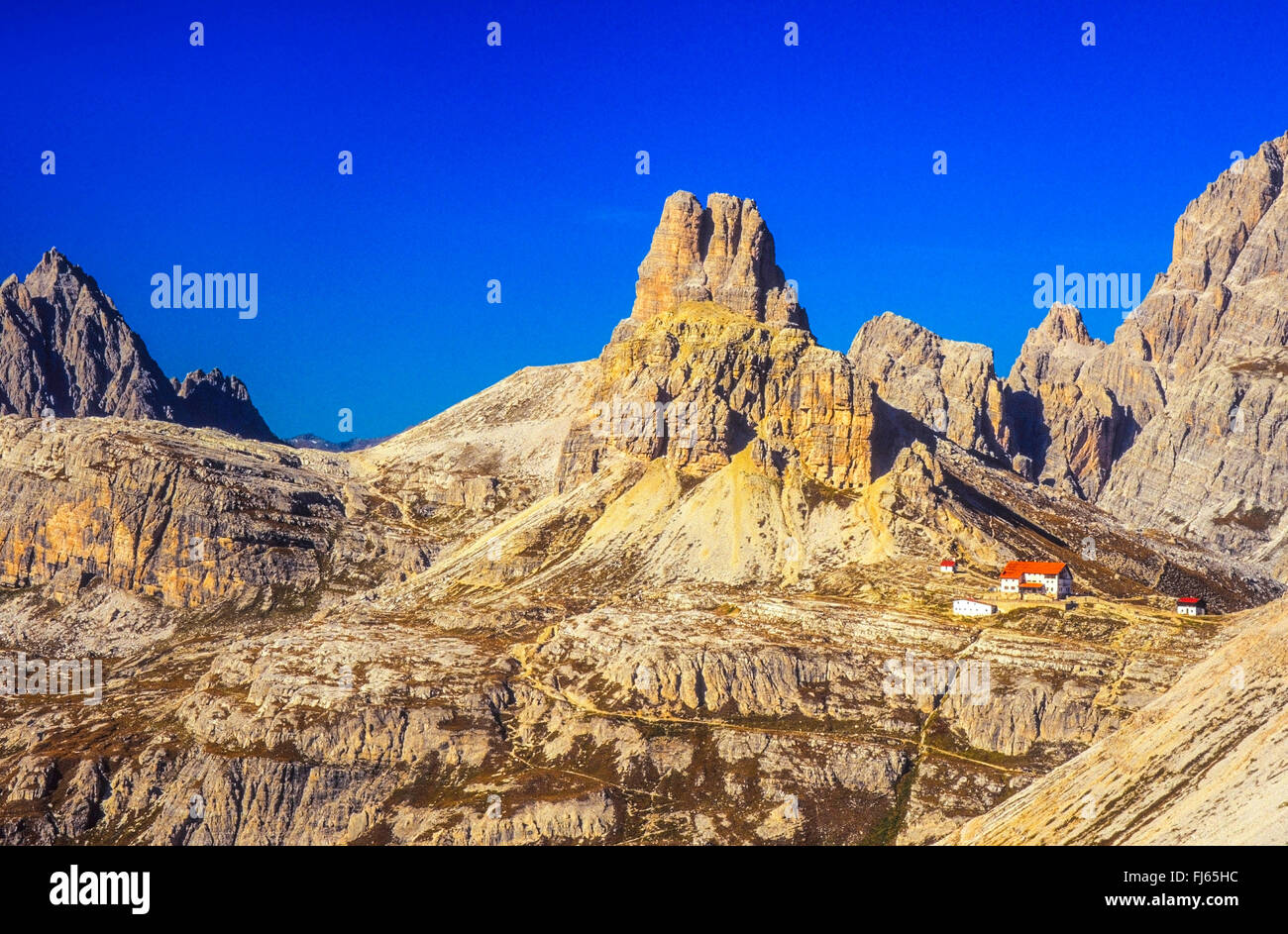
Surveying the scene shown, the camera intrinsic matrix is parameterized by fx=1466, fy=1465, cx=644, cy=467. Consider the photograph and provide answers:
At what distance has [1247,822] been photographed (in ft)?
316

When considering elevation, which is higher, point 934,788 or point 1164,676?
point 1164,676

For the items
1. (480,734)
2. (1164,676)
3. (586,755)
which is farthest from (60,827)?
(1164,676)

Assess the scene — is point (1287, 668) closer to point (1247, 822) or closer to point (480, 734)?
point (1247, 822)

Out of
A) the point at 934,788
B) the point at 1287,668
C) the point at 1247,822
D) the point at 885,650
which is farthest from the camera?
the point at 885,650
